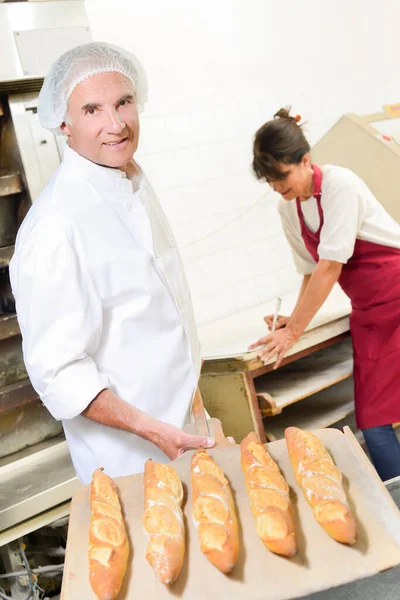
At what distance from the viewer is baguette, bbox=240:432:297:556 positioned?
41.9 inches

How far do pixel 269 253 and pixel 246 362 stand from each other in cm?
126

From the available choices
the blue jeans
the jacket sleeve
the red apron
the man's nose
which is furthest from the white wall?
the jacket sleeve

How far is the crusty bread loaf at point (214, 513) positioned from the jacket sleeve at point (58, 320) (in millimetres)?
342

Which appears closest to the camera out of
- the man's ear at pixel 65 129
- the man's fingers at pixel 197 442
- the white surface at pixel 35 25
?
the man's fingers at pixel 197 442

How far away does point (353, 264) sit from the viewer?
Result: 269 centimetres

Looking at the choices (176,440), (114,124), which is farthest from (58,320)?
(114,124)

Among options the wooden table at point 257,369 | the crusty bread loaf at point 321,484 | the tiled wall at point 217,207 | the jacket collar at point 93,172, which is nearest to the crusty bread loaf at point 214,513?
the crusty bread loaf at point 321,484

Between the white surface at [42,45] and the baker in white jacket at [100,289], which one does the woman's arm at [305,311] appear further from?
the white surface at [42,45]

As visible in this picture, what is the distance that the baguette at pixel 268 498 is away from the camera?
3.49 feet

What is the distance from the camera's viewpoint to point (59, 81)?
1712 mm

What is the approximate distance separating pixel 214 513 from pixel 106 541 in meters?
0.19

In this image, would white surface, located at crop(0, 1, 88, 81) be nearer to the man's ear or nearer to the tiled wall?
the man's ear

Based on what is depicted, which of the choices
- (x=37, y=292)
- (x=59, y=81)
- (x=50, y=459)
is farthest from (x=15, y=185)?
(x=50, y=459)

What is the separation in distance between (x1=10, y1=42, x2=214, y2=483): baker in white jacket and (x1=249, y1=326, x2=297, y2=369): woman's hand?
709mm
